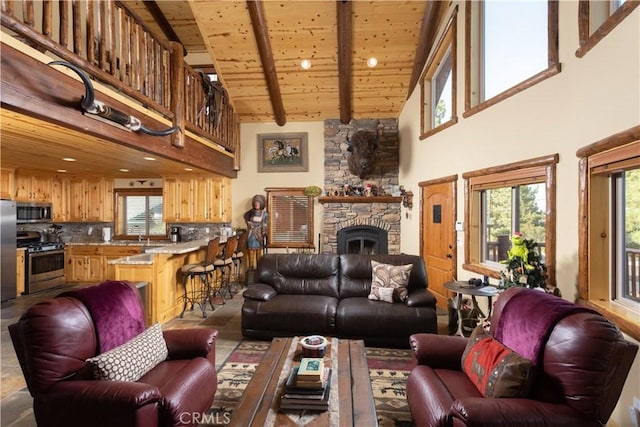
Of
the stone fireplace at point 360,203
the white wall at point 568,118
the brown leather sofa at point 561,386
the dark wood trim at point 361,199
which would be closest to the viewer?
the brown leather sofa at point 561,386

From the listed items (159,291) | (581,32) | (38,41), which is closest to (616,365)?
(581,32)

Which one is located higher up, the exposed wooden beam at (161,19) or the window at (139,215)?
the exposed wooden beam at (161,19)

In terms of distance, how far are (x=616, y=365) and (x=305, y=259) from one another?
3109mm

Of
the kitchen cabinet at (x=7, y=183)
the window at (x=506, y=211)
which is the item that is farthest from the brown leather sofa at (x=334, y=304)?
the kitchen cabinet at (x=7, y=183)

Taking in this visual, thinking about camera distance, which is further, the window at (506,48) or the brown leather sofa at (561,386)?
the window at (506,48)

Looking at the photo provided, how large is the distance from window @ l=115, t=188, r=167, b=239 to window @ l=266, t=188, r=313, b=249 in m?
2.36

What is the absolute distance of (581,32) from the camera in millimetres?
2365

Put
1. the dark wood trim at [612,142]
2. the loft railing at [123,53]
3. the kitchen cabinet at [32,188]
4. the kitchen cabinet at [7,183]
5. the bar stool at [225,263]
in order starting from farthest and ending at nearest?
the kitchen cabinet at [32,188]
the kitchen cabinet at [7,183]
the bar stool at [225,263]
the loft railing at [123,53]
the dark wood trim at [612,142]

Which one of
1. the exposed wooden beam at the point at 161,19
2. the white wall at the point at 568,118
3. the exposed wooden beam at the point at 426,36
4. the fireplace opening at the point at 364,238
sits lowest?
the fireplace opening at the point at 364,238

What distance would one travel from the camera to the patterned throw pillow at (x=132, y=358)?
1.76 meters

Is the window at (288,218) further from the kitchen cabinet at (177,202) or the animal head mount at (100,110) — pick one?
the animal head mount at (100,110)

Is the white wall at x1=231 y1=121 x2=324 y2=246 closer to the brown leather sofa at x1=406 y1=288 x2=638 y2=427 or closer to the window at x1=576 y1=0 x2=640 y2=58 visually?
the window at x1=576 y1=0 x2=640 y2=58

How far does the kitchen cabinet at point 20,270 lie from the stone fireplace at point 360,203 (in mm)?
5222

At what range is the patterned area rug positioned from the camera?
230cm
